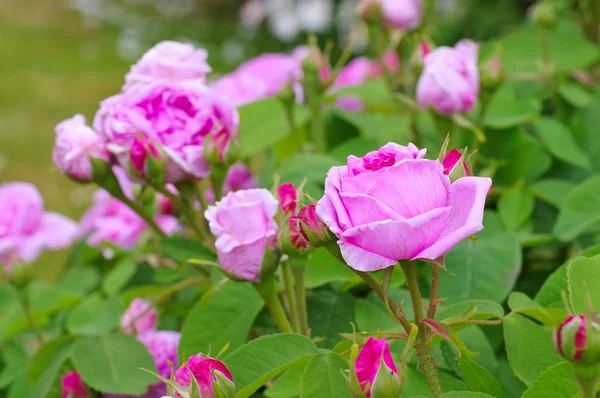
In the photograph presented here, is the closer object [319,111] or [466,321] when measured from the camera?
[466,321]

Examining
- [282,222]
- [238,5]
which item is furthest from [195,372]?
[238,5]

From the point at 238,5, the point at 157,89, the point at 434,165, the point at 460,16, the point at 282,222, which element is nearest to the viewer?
the point at 434,165

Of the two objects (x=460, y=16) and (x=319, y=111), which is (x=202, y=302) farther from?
(x=460, y=16)

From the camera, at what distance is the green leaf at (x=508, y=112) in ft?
3.36

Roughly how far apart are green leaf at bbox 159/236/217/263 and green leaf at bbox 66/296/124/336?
0.34 ft

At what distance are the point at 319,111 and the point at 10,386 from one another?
0.53 meters

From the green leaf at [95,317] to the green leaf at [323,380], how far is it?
1.29ft

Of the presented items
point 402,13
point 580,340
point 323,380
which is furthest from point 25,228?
point 580,340

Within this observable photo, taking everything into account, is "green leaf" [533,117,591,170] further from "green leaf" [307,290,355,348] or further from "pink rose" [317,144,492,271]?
"pink rose" [317,144,492,271]

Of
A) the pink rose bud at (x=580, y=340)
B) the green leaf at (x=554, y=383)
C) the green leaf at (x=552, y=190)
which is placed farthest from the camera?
the green leaf at (x=552, y=190)

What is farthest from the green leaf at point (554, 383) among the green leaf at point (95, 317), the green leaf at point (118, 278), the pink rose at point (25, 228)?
the pink rose at point (25, 228)

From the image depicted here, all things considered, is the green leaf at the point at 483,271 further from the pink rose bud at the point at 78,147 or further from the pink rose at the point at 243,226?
the pink rose bud at the point at 78,147

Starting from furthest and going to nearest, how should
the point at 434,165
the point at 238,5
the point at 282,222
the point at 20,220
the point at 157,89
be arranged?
the point at 238,5, the point at 20,220, the point at 157,89, the point at 282,222, the point at 434,165

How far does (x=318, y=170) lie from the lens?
901mm
